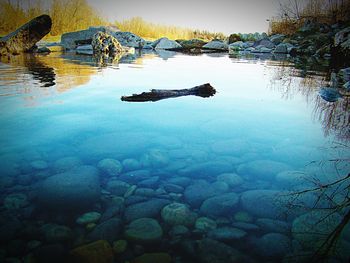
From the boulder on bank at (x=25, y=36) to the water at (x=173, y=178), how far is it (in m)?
10.3

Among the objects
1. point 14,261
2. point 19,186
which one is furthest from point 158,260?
point 19,186

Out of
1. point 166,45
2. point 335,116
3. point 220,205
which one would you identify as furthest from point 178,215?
point 166,45

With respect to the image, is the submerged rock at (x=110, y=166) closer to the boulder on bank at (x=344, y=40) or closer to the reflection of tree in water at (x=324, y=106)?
the reflection of tree in water at (x=324, y=106)

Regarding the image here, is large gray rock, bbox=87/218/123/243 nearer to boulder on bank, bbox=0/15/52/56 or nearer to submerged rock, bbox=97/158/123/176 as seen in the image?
submerged rock, bbox=97/158/123/176

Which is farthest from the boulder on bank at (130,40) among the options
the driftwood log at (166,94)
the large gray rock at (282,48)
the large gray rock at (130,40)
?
the driftwood log at (166,94)

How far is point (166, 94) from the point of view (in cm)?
366

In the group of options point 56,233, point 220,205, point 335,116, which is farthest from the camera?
point 335,116

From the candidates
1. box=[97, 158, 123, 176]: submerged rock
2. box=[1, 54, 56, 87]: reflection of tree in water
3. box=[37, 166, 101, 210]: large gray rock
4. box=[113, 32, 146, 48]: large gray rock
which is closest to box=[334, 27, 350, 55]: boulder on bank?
box=[1, 54, 56, 87]: reflection of tree in water

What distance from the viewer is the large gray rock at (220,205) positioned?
1326mm

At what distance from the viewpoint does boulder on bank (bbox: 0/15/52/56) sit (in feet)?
36.8

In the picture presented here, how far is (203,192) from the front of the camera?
149 cm

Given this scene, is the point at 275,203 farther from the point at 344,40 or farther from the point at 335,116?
the point at 344,40

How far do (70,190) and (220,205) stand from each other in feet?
2.75

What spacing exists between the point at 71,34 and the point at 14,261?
18753mm
